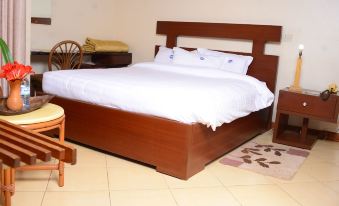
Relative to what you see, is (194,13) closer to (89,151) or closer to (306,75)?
(306,75)

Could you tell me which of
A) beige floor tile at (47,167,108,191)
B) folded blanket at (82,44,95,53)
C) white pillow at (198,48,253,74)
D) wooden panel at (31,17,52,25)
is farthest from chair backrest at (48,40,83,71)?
beige floor tile at (47,167,108,191)

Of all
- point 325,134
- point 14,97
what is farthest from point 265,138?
point 14,97

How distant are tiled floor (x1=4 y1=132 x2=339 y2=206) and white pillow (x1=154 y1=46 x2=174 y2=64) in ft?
5.69

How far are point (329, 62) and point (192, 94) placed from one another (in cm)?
191

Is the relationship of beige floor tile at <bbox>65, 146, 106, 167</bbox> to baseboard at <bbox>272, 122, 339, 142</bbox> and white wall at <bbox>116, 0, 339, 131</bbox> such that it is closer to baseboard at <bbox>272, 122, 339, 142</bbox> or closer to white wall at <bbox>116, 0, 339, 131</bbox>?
white wall at <bbox>116, 0, 339, 131</bbox>

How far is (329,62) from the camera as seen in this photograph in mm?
3553

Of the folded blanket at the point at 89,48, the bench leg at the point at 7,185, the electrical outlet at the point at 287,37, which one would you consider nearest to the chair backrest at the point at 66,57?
the folded blanket at the point at 89,48

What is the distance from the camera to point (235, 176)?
2551mm

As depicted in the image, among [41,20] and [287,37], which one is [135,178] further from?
[41,20]

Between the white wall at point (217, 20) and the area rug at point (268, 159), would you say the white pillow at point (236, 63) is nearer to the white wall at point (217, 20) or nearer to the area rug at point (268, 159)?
the white wall at point (217, 20)

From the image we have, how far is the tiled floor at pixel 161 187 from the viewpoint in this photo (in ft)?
6.79

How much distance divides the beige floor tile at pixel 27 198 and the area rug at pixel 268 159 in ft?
4.73

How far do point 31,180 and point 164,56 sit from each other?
240 centimetres

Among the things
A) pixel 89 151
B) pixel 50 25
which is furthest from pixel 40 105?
pixel 50 25
